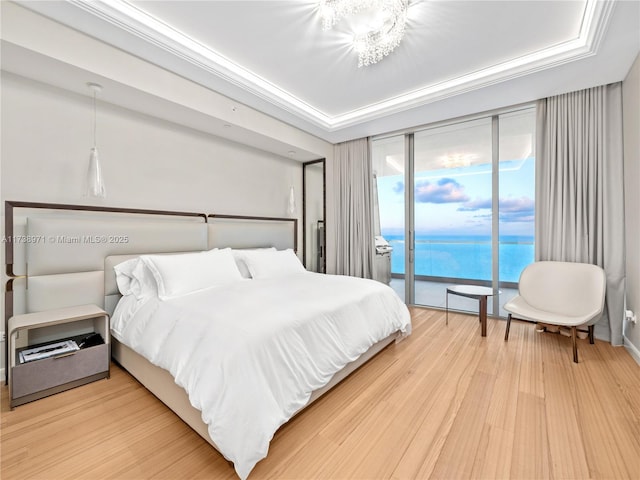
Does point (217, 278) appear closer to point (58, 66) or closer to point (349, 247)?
point (58, 66)

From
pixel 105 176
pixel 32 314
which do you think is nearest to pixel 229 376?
pixel 32 314

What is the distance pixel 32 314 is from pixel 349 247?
11.7ft

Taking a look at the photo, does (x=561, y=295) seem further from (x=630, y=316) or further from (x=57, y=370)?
(x=57, y=370)

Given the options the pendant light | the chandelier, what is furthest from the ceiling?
the pendant light

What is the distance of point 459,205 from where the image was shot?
3.99 m

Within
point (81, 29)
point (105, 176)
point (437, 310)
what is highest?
point (81, 29)

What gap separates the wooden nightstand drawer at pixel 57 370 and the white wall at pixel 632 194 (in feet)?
14.1

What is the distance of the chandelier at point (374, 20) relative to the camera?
1935 millimetres

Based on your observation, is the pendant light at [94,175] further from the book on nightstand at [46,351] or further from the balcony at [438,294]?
the balcony at [438,294]

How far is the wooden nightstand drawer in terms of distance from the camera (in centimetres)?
184

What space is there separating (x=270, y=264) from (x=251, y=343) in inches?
72.4

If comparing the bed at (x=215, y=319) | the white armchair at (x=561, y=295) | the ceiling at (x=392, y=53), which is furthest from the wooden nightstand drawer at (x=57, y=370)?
the white armchair at (x=561, y=295)

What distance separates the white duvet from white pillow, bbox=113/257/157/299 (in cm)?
14

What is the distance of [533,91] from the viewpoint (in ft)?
9.75
